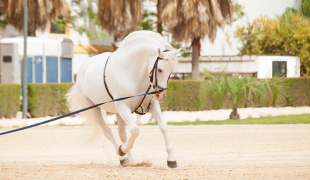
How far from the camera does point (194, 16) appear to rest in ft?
70.9

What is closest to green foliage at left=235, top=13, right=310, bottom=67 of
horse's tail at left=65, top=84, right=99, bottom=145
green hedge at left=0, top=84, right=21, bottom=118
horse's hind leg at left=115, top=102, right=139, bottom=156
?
green hedge at left=0, top=84, right=21, bottom=118

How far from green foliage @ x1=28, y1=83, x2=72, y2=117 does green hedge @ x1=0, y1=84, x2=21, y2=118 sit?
2.06ft

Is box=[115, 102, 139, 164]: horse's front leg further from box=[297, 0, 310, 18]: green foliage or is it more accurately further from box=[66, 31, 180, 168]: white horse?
box=[297, 0, 310, 18]: green foliage

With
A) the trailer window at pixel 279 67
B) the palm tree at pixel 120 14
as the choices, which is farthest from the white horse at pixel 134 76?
the trailer window at pixel 279 67

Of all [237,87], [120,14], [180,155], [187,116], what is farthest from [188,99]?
[180,155]

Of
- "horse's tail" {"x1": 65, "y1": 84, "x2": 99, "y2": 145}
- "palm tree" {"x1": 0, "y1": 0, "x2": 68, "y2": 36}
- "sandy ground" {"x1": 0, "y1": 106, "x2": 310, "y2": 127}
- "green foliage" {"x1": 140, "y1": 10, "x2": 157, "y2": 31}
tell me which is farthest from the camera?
"green foliage" {"x1": 140, "y1": 10, "x2": 157, "y2": 31}

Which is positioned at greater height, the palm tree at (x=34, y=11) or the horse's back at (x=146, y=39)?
the palm tree at (x=34, y=11)

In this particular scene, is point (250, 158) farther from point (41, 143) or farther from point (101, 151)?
point (41, 143)

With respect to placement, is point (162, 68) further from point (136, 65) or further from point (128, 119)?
point (128, 119)

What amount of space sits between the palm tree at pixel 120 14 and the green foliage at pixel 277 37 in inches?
518

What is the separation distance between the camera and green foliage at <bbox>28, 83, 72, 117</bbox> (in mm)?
17484

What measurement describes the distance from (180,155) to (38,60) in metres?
13.8

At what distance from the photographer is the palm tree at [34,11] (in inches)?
846

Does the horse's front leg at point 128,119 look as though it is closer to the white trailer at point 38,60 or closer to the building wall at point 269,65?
the white trailer at point 38,60
